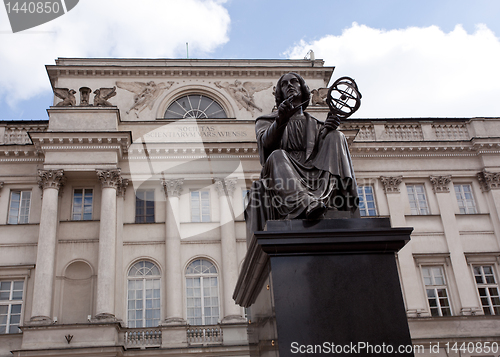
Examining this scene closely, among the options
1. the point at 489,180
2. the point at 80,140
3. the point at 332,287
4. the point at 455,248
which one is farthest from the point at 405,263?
the point at 332,287

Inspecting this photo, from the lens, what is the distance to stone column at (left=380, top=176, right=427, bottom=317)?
72.0ft

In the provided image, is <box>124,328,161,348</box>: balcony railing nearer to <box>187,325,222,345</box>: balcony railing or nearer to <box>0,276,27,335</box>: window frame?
<box>187,325,222,345</box>: balcony railing

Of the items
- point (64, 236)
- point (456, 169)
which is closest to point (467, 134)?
point (456, 169)

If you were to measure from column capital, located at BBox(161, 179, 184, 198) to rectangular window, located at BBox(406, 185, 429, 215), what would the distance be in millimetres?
10273

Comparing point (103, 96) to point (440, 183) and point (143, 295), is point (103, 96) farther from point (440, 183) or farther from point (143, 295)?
point (440, 183)

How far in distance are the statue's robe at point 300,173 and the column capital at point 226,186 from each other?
17.5m

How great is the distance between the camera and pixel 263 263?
14.4ft

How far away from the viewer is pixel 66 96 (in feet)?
75.7

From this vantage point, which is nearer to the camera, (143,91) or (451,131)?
(143,91)

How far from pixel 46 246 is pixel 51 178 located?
8.92 feet

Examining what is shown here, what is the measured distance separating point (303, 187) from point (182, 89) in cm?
2175

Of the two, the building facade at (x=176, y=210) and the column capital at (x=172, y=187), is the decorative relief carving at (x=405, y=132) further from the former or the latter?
the column capital at (x=172, y=187)
